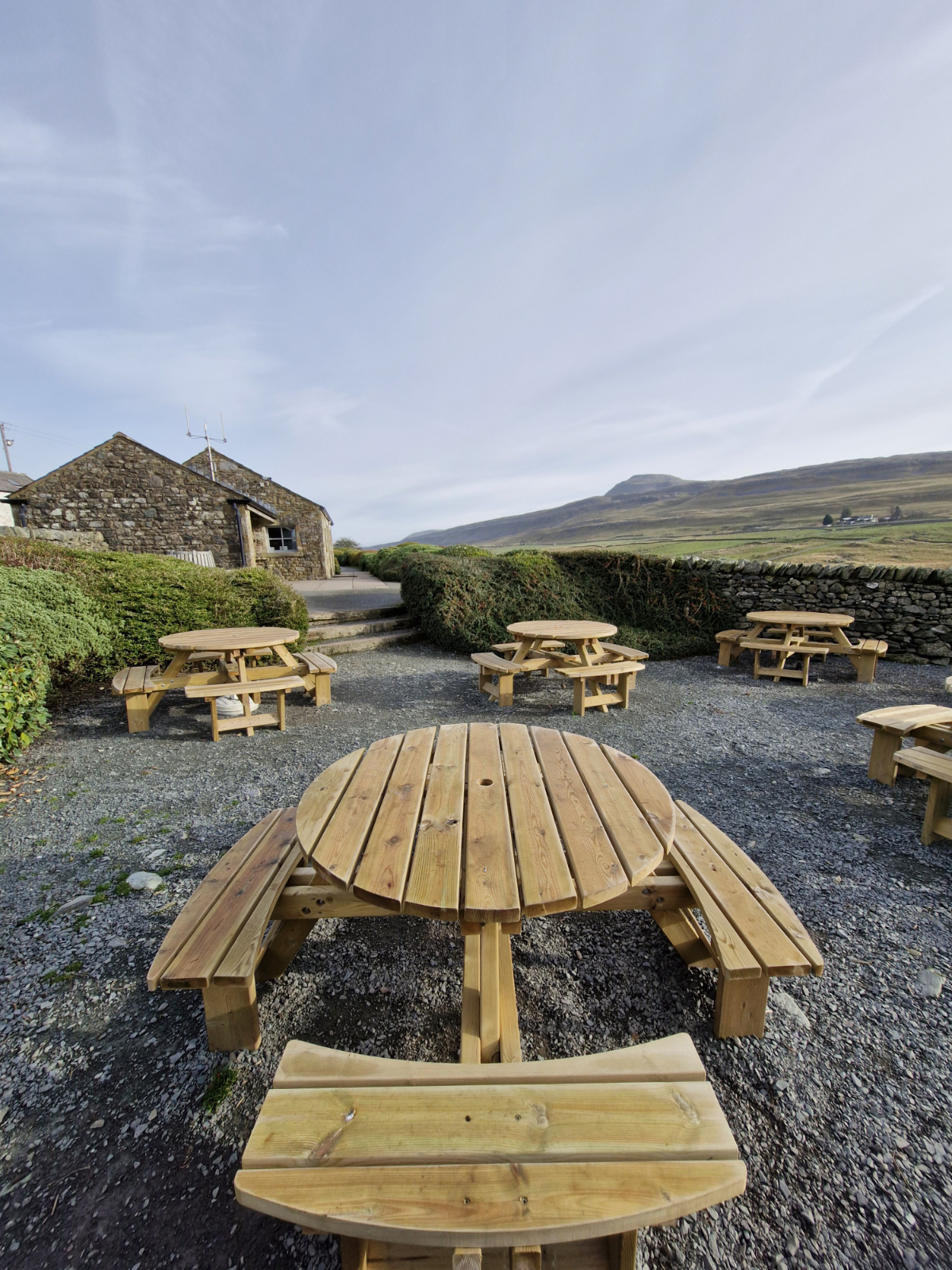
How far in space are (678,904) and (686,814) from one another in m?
0.60

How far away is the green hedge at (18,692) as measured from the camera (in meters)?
3.60

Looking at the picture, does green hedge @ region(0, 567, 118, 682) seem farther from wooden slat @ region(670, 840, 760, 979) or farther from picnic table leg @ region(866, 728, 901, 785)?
picnic table leg @ region(866, 728, 901, 785)

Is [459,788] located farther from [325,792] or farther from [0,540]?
[0,540]

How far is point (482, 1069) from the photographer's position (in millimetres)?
1147

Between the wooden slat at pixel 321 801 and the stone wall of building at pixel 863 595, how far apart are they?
25.4ft

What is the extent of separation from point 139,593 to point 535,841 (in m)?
5.81

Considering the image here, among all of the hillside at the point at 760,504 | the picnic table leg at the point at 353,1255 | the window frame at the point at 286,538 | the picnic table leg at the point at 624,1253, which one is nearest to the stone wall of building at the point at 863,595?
the picnic table leg at the point at 624,1253

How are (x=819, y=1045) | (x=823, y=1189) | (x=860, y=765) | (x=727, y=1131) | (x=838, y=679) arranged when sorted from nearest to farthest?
(x=727, y=1131) → (x=823, y=1189) → (x=819, y=1045) → (x=860, y=765) → (x=838, y=679)

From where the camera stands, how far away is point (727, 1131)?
993mm

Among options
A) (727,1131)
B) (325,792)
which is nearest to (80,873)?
(325,792)

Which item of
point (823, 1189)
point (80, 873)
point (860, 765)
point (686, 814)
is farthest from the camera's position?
point (860, 765)

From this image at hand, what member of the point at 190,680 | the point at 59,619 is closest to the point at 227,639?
the point at 190,680

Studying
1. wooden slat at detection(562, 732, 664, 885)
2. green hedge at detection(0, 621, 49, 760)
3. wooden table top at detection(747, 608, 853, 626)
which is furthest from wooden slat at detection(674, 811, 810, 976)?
wooden table top at detection(747, 608, 853, 626)

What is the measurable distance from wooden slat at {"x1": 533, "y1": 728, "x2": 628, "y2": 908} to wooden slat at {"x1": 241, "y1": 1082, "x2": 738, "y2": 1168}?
40 cm
